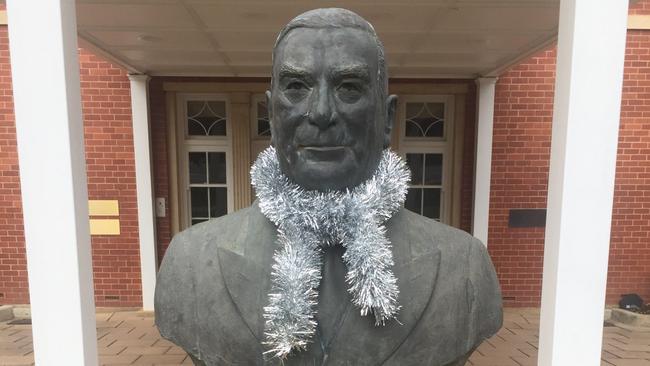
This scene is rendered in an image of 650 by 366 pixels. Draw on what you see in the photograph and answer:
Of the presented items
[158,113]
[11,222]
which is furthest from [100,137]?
[11,222]

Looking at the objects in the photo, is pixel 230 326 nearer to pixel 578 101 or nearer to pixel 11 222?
pixel 578 101

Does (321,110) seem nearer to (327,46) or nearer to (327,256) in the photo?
(327,46)

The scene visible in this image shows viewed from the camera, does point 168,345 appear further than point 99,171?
No

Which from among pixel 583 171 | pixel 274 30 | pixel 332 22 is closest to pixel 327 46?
pixel 332 22

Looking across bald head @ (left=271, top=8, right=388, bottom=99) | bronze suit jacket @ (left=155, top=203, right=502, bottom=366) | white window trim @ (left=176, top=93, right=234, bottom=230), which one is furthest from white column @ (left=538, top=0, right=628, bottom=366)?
white window trim @ (left=176, top=93, right=234, bottom=230)

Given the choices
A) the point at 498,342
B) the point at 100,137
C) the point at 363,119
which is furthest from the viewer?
the point at 100,137

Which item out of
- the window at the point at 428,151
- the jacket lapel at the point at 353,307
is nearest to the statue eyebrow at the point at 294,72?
the jacket lapel at the point at 353,307

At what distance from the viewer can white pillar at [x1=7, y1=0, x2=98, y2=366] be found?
2479mm

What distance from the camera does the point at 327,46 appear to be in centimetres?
115

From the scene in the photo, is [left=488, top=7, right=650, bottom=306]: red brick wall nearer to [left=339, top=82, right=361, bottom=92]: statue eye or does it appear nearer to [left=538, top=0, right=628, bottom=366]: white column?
[left=538, top=0, right=628, bottom=366]: white column

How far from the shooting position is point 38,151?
8.22ft

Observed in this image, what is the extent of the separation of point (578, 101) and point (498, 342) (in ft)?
11.1

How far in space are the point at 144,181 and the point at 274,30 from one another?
3059mm

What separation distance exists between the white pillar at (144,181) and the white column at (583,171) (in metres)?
4.86
